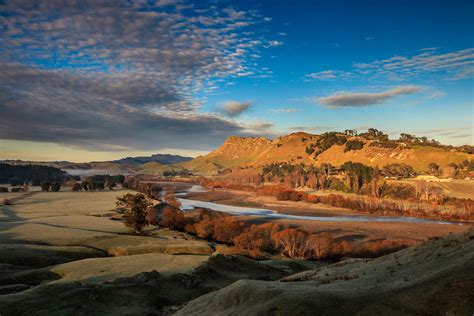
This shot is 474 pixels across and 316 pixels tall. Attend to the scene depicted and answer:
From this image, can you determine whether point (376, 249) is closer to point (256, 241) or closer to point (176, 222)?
point (256, 241)

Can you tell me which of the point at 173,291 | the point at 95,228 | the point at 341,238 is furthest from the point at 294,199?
the point at 173,291

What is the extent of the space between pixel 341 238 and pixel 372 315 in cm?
8490

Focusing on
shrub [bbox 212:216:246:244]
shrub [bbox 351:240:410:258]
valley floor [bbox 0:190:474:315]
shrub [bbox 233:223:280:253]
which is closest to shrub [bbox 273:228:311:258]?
shrub [bbox 233:223:280:253]

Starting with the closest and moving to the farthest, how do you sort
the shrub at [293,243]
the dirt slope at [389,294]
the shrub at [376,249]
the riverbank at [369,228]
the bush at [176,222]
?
the dirt slope at [389,294]
the shrub at [376,249]
the shrub at [293,243]
the riverbank at [369,228]
the bush at [176,222]

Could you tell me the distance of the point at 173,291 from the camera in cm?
3744

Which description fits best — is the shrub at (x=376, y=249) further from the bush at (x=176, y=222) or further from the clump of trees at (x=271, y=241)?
the bush at (x=176, y=222)

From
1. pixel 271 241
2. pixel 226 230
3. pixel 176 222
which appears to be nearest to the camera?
pixel 271 241

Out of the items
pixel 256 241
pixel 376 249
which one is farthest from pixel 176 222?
pixel 376 249

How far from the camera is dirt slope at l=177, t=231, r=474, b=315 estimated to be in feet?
55.1

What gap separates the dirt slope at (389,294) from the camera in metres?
16.8

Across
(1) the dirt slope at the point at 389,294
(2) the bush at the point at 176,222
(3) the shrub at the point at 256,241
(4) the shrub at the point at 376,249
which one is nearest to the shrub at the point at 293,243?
(3) the shrub at the point at 256,241

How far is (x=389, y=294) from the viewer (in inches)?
747

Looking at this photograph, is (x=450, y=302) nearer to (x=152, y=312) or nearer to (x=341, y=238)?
(x=152, y=312)

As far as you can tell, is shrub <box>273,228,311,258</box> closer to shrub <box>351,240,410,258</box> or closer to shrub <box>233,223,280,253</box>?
shrub <box>233,223,280,253</box>
